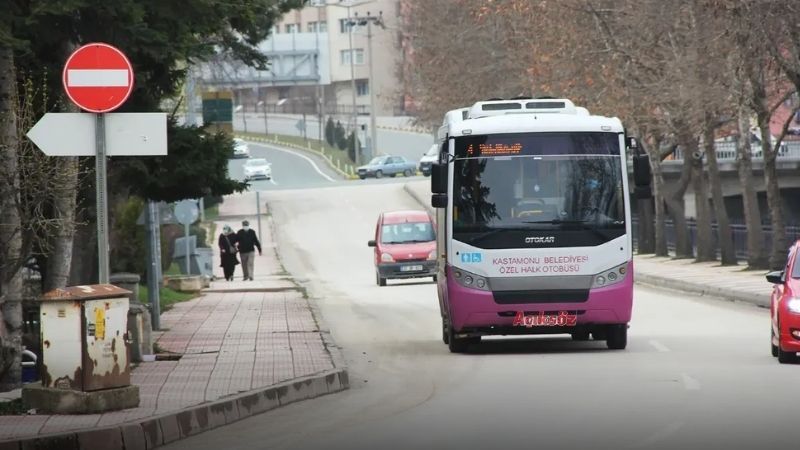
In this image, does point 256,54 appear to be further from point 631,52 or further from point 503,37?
point 503,37

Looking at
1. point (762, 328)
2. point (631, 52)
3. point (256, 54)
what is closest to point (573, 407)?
point (762, 328)

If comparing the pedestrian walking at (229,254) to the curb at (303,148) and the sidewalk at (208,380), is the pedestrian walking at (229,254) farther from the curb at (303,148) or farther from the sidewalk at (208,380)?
the curb at (303,148)

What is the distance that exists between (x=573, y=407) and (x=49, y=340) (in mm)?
4311

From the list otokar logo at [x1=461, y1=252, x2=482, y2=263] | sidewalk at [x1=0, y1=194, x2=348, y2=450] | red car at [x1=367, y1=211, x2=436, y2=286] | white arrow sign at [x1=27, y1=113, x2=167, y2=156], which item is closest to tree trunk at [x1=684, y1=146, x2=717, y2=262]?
→ red car at [x1=367, y1=211, x2=436, y2=286]

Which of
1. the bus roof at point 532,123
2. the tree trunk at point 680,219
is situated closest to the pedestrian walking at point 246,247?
the tree trunk at point 680,219

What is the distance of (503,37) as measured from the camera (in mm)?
66250

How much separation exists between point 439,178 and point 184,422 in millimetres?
8931

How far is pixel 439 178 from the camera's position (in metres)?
22.1

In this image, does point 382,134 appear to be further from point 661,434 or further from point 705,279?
point 661,434

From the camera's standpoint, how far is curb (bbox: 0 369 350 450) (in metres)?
12.2

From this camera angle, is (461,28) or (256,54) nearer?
(256,54)

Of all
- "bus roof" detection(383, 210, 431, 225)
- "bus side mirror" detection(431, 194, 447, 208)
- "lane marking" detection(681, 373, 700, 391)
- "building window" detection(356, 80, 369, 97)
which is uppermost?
"building window" detection(356, 80, 369, 97)

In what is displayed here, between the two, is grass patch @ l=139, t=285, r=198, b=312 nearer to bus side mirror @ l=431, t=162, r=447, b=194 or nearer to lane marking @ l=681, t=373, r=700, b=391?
bus side mirror @ l=431, t=162, r=447, b=194

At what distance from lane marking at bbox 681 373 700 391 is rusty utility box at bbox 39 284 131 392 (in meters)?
5.48
